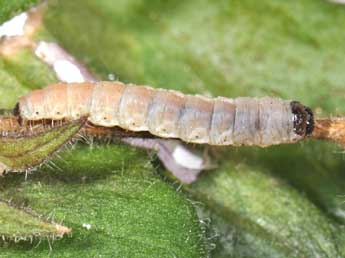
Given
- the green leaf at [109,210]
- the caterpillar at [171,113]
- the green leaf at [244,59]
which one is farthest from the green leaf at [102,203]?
the green leaf at [244,59]

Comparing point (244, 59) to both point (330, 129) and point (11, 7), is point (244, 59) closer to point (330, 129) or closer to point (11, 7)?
point (330, 129)

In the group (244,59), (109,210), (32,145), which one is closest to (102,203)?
(109,210)

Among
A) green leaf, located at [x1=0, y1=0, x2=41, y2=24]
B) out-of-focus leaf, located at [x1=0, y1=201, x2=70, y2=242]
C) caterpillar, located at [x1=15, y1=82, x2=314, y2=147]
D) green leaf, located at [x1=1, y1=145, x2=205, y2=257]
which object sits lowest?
green leaf, located at [x1=1, y1=145, x2=205, y2=257]

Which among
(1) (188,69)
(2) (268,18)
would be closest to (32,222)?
(1) (188,69)

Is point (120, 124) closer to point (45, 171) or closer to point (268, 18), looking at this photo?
point (45, 171)

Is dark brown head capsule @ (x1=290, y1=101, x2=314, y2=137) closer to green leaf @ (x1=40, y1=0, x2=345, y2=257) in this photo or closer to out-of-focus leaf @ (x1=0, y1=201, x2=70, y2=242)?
green leaf @ (x1=40, y1=0, x2=345, y2=257)

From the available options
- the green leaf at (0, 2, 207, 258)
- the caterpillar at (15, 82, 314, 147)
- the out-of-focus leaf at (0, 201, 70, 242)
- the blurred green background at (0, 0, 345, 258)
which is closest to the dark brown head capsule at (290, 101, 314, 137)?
the caterpillar at (15, 82, 314, 147)

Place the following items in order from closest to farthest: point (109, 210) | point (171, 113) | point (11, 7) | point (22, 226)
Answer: point (22, 226) < point (109, 210) < point (171, 113) < point (11, 7)
